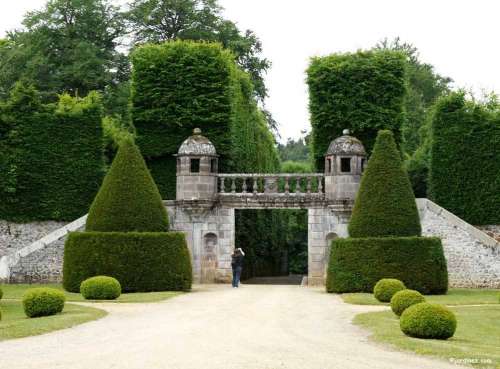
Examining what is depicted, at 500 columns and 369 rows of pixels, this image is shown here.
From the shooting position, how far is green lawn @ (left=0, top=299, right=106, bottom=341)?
16891mm

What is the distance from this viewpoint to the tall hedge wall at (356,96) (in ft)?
112

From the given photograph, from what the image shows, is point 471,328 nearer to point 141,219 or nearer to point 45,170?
point 141,219

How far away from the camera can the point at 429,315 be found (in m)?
16.0

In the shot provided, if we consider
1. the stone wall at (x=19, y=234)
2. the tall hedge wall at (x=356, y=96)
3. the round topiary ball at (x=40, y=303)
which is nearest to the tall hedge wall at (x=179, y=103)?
the tall hedge wall at (x=356, y=96)

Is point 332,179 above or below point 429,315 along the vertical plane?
above

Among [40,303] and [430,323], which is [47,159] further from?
[430,323]

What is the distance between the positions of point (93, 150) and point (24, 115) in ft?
10.5

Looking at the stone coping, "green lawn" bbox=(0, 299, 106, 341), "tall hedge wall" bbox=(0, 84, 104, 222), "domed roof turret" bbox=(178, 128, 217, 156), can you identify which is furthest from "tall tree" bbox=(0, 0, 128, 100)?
"green lawn" bbox=(0, 299, 106, 341)

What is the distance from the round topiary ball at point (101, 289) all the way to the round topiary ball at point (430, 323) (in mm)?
10658

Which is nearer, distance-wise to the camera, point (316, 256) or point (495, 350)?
point (495, 350)

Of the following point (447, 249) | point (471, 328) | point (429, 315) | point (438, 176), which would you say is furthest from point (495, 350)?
point (438, 176)

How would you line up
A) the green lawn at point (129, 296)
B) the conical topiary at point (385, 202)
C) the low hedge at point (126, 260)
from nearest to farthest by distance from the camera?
1. the green lawn at point (129, 296)
2. the low hedge at point (126, 260)
3. the conical topiary at point (385, 202)

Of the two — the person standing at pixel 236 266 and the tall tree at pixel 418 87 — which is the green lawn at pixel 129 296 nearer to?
the person standing at pixel 236 266

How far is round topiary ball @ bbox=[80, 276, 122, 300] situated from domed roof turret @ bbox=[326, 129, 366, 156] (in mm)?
11202
